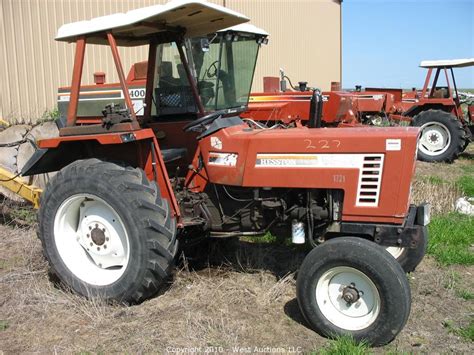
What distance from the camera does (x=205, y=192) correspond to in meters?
4.02

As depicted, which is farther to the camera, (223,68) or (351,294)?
(223,68)

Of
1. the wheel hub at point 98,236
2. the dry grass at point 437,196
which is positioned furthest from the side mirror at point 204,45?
the dry grass at point 437,196

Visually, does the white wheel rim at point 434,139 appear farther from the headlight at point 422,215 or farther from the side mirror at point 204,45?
the headlight at point 422,215

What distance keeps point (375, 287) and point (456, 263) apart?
194 cm

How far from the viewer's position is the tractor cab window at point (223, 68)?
485 cm

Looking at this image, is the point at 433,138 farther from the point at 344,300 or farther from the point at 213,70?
the point at 344,300

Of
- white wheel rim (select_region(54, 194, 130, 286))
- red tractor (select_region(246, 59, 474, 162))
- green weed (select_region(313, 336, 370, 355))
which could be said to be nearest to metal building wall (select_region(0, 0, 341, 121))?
red tractor (select_region(246, 59, 474, 162))

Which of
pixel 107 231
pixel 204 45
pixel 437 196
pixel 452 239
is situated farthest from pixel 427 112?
pixel 107 231

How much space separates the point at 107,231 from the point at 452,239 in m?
3.39

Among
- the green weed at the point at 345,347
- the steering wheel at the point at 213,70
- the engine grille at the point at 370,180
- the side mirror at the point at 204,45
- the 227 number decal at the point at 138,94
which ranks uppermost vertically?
the side mirror at the point at 204,45

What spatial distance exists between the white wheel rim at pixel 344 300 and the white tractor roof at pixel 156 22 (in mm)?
1899

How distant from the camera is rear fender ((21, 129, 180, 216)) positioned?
143 inches

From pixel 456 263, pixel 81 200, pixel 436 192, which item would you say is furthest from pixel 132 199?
pixel 436 192

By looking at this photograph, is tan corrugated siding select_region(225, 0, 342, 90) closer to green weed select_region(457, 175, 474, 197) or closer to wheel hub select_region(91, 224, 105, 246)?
green weed select_region(457, 175, 474, 197)
